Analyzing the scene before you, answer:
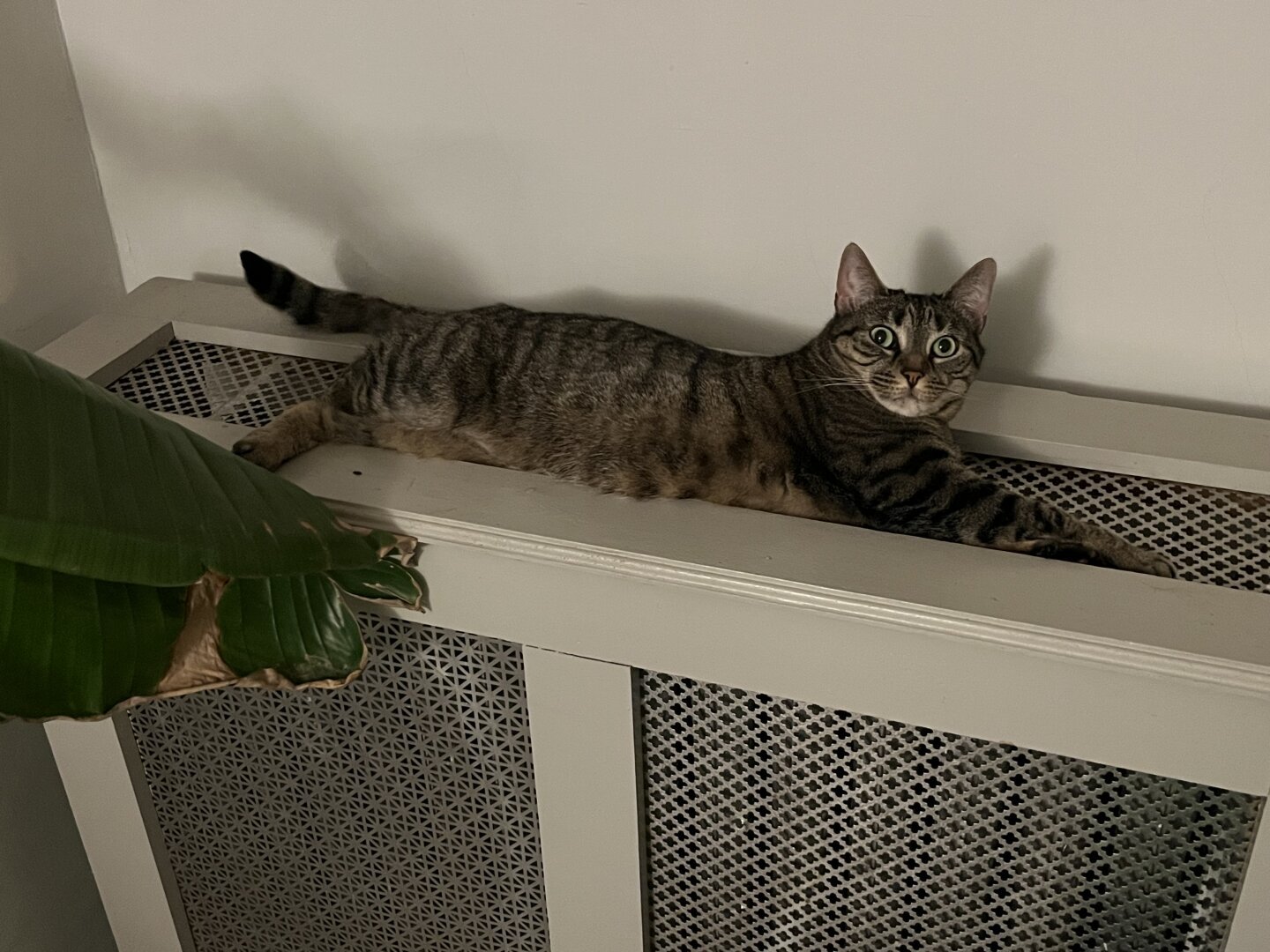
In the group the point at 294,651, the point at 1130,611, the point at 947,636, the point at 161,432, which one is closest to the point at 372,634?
the point at 294,651

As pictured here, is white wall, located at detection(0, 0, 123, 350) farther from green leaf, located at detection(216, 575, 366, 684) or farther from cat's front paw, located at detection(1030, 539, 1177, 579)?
cat's front paw, located at detection(1030, 539, 1177, 579)

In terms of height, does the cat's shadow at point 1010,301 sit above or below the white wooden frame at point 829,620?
above

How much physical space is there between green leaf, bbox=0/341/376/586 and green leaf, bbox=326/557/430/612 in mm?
115

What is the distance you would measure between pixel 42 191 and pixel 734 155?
750 millimetres

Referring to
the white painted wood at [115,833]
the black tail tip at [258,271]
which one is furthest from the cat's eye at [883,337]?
the white painted wood at [115,833]

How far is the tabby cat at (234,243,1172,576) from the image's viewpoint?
100 centimetres

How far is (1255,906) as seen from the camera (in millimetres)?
863

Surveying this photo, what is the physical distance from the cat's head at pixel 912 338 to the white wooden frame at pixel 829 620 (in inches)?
3.0

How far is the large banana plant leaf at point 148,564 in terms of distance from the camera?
0.67 metres

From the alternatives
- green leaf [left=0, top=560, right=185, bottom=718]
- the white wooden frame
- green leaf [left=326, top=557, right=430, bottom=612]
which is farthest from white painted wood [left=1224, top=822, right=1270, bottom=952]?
green leaf [left=0, top=560, right=185, bottom=718]

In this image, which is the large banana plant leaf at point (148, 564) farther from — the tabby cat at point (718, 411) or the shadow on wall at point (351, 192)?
the shadow on wall at point (351, 192)

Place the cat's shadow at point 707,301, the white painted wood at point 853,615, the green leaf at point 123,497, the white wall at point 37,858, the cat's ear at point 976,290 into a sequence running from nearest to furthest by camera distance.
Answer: the green leaf at point 123,497
the white painted wood at point 853,615
the cat's ear at point 976,290
the cat's shadow at point 707,301
the white wall at point 37,858

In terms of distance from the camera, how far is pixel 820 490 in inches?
40.5

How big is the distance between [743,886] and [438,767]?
11.8 inches
